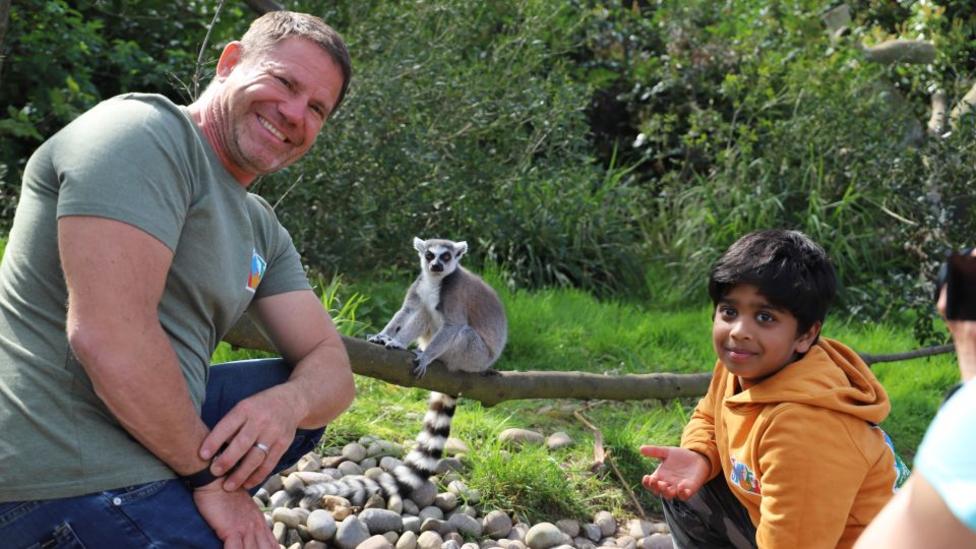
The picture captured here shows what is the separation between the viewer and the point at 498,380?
12.7ft

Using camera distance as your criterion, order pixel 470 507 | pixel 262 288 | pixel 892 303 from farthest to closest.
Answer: pixel 892 303, pixel 470 507, pixel 262 288

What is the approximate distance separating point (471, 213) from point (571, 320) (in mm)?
982

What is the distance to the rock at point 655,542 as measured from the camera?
363 cm

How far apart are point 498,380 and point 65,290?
83.5 inches

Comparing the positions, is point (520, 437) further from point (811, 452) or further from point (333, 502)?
point (811, 452)

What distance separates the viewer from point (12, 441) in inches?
72.3

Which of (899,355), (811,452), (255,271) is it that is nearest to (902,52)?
(899,355)

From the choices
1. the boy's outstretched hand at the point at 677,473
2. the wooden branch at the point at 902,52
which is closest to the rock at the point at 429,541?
the boy's outstretched hand at the point at 677,473

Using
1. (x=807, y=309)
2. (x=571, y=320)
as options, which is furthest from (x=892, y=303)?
(x=807, y=309)

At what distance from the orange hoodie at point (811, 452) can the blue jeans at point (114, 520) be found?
122cm

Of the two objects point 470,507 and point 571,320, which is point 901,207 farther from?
point 470,507

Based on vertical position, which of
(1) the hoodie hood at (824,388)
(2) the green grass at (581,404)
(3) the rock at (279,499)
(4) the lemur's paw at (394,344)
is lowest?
(2) the green grass at (581,404)

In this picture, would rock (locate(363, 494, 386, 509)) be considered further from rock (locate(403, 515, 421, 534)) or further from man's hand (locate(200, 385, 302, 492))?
man's hand (locate(200, 385, 302, 492))

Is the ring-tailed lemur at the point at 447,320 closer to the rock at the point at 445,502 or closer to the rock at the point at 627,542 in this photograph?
the rock at the point at 445,502
